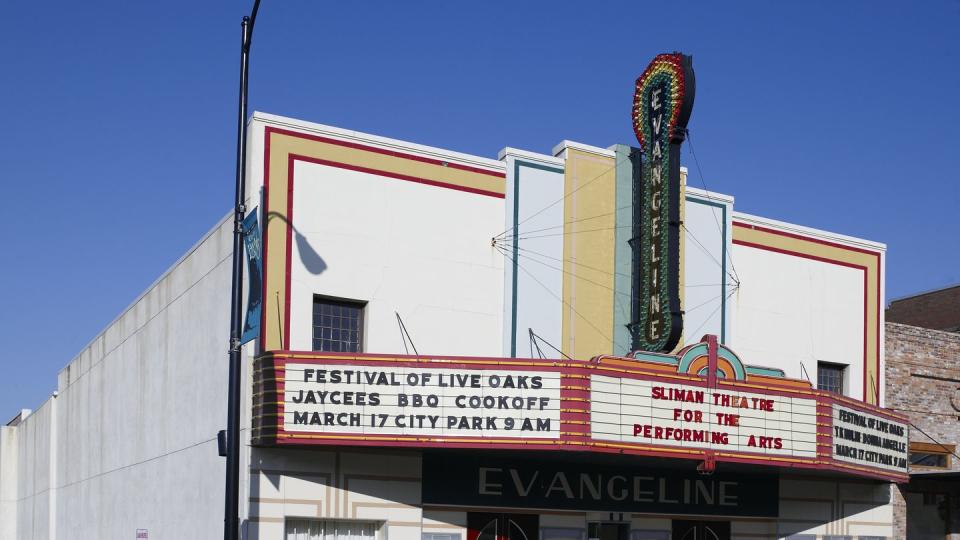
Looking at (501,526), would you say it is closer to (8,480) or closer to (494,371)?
(494,371)

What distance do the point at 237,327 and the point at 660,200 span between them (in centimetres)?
1038

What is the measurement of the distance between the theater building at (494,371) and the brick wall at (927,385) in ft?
6.91

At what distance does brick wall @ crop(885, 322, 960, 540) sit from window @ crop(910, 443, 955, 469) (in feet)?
0.63

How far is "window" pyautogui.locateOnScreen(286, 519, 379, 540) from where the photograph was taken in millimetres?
21375

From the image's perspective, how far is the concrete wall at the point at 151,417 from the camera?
22.9 meters

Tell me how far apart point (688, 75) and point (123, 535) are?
16494 mm

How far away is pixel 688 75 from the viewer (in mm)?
23562

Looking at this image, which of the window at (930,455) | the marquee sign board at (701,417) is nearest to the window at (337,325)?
the marquee sign board at (701,417)

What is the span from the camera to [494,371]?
20547mm

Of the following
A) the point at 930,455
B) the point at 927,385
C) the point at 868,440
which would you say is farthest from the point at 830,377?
the point at 930,455

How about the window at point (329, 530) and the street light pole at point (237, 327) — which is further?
the window at point (329, 530)

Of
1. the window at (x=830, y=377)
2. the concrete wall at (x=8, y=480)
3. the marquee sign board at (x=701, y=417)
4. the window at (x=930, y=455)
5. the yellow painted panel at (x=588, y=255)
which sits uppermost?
the yellow painted panel at (x=588, y=255)

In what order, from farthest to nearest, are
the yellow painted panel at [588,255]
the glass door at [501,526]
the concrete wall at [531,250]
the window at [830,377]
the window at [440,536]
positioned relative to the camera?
the window at [830,377]
the yellow painted panel at [588,255]
the concrete wall at [531,250]
the glass door at [501,526]
the window at [440,536]

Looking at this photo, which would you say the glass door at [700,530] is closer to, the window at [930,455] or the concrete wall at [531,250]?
the concrete wall at [531,250]
